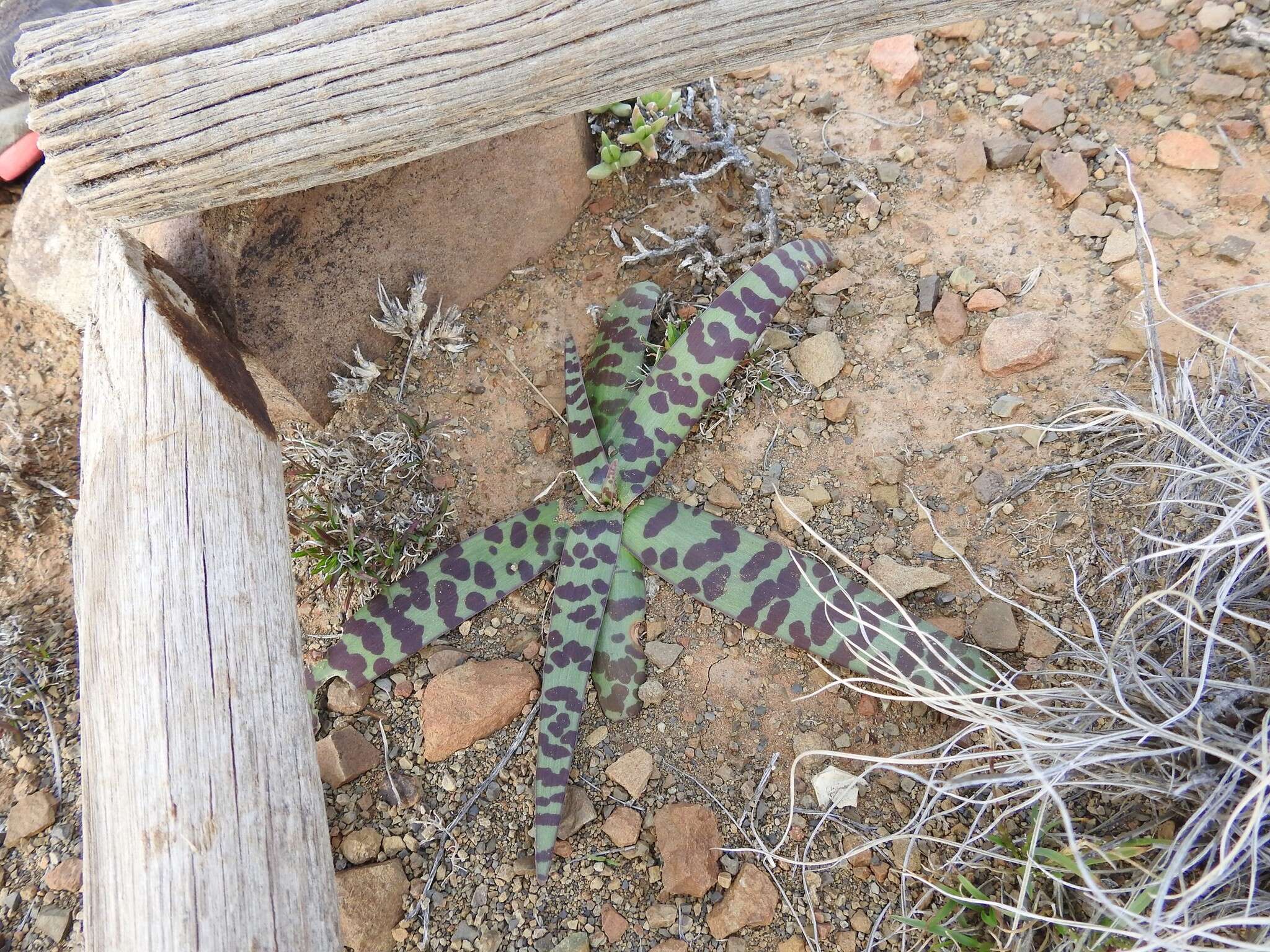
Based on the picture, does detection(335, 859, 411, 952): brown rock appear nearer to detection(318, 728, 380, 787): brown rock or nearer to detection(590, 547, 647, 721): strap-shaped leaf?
detection(318, 728, 380, 787): brown rock

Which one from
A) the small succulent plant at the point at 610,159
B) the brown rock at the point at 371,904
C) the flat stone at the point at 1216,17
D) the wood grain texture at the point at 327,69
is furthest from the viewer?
the flat stone at the point at 1216,17

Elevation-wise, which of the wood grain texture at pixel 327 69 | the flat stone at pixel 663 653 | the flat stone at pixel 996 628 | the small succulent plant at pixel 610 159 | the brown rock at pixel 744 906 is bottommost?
the brown rock at pixel 744 906

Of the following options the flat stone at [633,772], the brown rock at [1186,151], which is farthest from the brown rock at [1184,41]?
the flat stone at [633,772]

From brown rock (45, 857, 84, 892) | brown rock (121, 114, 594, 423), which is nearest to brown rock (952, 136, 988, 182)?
brown rock (121, 114, 594, 423)

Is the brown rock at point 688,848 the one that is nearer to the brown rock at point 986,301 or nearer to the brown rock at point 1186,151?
the brown rock at point 986,301

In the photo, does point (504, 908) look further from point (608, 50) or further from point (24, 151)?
point (24, 151)

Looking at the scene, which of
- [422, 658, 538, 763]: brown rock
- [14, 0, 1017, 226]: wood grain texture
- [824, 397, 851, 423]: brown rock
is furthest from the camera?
[824, 397, 851, 423]: brown rock

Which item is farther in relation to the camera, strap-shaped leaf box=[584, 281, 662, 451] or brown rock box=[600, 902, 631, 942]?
strap-shaped leaf box=[584, 281, 662, 451]
